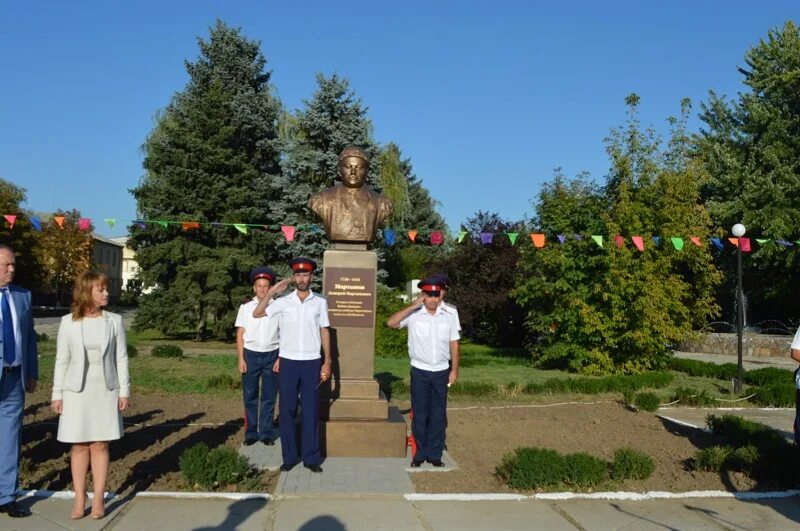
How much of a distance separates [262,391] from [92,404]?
10.5 feet

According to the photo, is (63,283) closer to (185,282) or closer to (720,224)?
(185,282)

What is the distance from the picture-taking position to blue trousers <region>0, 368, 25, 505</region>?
5320 mm

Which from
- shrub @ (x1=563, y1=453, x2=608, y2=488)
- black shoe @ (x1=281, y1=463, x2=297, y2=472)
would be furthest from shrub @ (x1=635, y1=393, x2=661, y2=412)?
black shoe @ (x1=281, y1=463, x2=297, y2=472)

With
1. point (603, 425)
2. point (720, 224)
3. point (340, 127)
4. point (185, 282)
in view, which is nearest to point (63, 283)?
point (185, 282)

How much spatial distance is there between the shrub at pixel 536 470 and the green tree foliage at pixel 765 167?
75.5ft

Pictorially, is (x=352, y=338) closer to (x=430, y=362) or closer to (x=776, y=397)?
(x=430, y=362)

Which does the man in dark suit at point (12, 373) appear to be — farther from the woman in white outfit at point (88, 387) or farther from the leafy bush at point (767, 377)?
the leafy bush at point (767, 377)

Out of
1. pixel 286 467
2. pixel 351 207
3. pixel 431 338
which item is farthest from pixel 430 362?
pixel 351 207

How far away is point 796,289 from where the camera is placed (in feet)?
96.5

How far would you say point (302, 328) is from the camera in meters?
7.04

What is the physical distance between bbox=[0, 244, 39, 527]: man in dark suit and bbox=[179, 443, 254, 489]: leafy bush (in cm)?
126

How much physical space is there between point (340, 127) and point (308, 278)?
21.6 meters

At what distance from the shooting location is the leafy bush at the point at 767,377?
1505 cm

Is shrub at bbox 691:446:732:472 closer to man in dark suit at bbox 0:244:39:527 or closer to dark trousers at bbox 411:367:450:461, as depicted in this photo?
dark trousers at bbox 411:367:450:461
